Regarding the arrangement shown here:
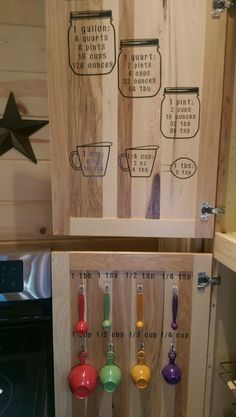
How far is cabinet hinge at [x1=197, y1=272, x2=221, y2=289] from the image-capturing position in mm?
876

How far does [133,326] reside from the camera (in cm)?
90

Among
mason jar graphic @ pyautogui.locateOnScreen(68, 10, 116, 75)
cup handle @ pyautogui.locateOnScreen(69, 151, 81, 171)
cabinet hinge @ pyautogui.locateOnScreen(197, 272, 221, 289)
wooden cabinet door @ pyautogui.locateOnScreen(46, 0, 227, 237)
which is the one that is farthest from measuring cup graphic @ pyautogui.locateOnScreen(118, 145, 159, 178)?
cabinet hinge @ pyautogui.locateOnScreen(197, 272, 221, 289)

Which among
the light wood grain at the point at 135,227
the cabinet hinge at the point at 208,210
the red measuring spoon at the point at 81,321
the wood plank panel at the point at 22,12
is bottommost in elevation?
the red measuring spoon at the point at 81,321

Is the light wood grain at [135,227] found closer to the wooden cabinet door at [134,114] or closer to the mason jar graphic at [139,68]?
the wooden cabinet door at [134,114]

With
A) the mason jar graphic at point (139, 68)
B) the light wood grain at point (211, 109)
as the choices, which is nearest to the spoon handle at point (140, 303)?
the light wood grain at point (211, 109)

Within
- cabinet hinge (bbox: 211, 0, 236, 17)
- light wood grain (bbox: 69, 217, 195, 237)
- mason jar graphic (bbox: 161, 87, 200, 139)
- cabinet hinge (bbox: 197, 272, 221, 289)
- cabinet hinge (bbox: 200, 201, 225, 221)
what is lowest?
cabinet hinge (bbox: 197, 272, 221, 289)

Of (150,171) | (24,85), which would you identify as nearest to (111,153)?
(150,171)

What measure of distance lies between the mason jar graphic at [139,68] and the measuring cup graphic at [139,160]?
0.50 ft

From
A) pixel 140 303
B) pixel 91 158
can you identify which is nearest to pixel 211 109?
pixel 91 158

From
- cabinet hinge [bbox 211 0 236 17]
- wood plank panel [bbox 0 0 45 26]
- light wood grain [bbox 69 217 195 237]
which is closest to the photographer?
cabinet hinge [bbox 211 0 236 17]

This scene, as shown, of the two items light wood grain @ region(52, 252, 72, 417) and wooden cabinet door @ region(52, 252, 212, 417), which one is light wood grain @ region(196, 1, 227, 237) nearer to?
wooden cabinet door @ region(52, 252, 212, 417)

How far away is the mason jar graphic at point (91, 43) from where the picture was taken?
0.75 meters

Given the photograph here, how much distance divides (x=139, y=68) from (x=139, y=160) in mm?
255

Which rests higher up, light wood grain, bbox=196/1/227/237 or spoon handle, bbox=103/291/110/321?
light wood grain, bbox=196/1/227/237
